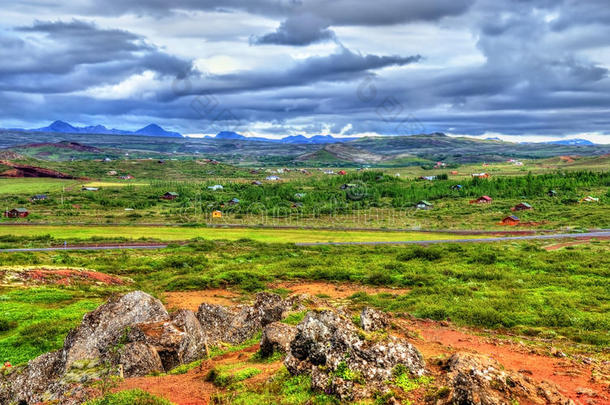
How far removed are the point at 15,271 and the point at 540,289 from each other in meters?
41.4

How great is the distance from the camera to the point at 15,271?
3569 centimetres

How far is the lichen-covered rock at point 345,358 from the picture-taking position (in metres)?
12.5

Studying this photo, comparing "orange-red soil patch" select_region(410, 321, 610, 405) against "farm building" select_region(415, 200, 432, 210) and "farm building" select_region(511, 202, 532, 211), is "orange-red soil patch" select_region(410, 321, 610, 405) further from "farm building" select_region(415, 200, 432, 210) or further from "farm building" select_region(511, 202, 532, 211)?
"farm building" select_region(415, 200, 432, 210)

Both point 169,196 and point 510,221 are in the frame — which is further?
point 169,196

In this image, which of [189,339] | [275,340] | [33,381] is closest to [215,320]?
[189,339]

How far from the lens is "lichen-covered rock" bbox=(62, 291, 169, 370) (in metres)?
17.3

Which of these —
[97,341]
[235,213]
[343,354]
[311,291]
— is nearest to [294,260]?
[311,291]

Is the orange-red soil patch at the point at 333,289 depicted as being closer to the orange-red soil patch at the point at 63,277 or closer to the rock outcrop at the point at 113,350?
the rock outcrop at the point at 113,350

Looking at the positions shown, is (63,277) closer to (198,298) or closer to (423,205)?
(198,298)

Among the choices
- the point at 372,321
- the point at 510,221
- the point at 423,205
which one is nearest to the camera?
the point at 372,321

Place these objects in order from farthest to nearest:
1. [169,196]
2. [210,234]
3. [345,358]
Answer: [169,196] < [210,234] < [345,358]

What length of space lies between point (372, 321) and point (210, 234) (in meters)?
65.4

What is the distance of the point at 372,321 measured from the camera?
1722cm

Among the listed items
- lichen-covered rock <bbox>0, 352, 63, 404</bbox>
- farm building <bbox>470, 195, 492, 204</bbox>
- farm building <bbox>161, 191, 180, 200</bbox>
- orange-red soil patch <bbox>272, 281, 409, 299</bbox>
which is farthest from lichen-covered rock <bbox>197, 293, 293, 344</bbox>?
farm building <bbox>161, 191, 180, 200</bbox>
